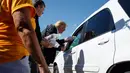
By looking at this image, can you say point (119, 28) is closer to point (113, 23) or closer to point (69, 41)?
point (113, 23)

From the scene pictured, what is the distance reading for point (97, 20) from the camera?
193 inches

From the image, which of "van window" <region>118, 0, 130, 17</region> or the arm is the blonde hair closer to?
"van window" <region>118, 0, 130, 17</region>

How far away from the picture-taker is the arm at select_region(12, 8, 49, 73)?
6.57 feet

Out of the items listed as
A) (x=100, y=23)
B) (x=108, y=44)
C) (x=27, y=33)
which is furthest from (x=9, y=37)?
(x=100, y=23)

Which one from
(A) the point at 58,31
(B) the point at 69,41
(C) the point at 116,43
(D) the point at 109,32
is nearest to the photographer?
(C) the point at 116,43

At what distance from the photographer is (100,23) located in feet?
15.1

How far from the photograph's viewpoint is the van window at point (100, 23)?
13.5 ft

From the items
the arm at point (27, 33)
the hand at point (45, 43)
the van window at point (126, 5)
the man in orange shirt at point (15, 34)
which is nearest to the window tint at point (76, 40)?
the hand at point (45, 43)

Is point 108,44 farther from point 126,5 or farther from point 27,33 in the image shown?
point 27,33

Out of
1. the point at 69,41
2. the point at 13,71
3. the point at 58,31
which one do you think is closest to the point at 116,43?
the point at 13,71

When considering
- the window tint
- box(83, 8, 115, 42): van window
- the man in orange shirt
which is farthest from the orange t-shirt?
the window tint

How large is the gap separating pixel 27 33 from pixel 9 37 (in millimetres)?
230

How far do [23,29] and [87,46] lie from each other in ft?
8.81

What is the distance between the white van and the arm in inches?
58.2
